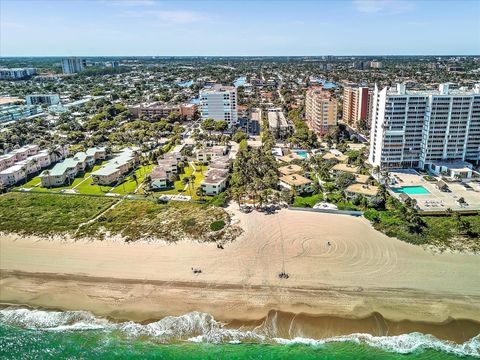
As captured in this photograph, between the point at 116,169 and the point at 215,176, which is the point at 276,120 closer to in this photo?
the point at 215,176

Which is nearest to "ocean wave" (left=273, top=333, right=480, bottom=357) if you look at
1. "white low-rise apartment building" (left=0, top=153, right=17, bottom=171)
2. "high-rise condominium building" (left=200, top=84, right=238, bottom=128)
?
"white low-rise apartment building" (left=0, top=153, right=17, bottom=171)

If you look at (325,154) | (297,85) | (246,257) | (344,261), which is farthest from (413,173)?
(297,85)

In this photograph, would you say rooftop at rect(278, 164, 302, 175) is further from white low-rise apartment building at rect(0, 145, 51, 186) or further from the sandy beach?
white low-rise apartment building at rect(0, 145, 51, 186)

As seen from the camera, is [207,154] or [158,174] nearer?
[158,174]

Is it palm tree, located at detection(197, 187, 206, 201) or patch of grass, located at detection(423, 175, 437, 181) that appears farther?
patch of grass, located at detection(423, 175, 437, 181)

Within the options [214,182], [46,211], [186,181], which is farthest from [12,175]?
[214,182]

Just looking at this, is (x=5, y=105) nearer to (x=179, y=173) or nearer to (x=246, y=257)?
(x=179, y=173)

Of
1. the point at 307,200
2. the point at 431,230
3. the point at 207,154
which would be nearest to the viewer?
the point at 431,230
